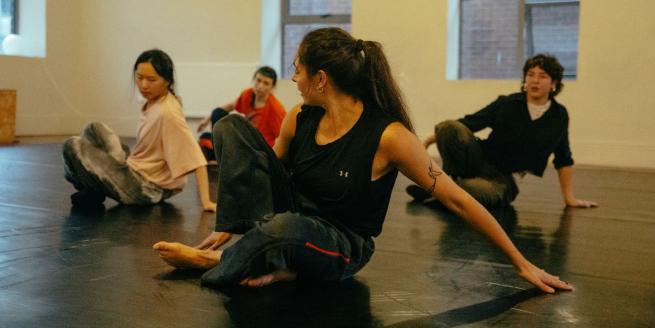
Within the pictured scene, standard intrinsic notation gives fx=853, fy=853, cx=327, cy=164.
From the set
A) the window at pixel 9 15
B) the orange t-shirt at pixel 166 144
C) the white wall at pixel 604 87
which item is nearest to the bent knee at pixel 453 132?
the orange t-shirt at pixel 166 144

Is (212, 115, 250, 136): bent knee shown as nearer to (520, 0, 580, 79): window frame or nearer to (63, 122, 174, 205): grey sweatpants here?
(63, 122, 174, 205): grey sweatpants

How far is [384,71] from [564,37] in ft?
17.1

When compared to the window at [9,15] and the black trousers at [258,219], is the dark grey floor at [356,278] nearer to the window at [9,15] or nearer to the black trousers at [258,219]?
the black trousers at [258,219]

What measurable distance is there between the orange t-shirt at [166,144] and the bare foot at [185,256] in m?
1.25

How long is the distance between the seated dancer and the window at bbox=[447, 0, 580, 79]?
406 cm

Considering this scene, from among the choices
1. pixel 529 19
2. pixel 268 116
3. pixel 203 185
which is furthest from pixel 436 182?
pixel 529 19

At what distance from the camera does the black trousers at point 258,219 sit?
6.06 feet

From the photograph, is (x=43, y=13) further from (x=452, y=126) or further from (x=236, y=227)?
(x=236, y=227)

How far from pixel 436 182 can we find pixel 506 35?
5.29 m

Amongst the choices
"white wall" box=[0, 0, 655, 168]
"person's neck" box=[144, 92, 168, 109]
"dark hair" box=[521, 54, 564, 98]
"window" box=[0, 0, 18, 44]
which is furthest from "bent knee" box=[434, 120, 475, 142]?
"window" box=[0, 0, 18, 44]

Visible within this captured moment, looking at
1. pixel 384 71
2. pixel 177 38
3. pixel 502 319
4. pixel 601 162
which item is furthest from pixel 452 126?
pixel 177 38

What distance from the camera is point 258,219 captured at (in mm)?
1910

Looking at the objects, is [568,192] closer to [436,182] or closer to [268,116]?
[268,116]

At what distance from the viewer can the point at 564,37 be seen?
Answer: 6793 millimetres
